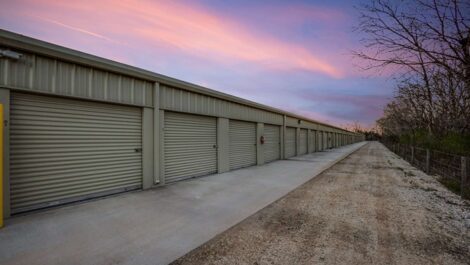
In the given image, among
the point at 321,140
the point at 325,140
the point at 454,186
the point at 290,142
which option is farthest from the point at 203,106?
the point at 325,140

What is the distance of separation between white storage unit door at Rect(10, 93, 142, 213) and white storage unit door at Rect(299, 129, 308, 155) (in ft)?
51.0

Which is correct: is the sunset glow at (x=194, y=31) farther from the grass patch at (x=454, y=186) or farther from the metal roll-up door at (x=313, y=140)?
the metal roll-up door at (x=313, y=140)

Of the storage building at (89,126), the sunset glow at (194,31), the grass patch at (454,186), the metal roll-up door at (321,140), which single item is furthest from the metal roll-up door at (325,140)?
the storage building at (89,126)

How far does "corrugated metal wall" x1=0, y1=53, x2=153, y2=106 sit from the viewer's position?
4.29 m

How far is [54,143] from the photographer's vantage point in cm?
493

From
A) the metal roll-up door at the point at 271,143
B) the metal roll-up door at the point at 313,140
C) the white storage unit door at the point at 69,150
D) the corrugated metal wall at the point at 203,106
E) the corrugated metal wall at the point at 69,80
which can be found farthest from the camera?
the metal roll-up door at the point at 313,140

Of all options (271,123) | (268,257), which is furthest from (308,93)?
(268,257)

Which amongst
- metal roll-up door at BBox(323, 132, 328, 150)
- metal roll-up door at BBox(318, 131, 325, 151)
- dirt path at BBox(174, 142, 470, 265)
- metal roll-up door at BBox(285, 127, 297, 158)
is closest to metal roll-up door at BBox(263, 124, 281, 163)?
metal roll-up door at BBox(285, 127, 297, 158)

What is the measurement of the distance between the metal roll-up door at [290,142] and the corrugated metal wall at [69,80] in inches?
472

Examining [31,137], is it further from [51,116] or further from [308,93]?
[308,93]

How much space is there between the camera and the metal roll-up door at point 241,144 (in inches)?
419

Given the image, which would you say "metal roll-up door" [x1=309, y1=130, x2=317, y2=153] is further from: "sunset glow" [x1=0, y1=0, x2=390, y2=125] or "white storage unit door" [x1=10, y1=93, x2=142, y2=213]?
"white storage unit door" [x1=10, y1=93, x2=142, y2=213]

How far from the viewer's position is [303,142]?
68.2 ft

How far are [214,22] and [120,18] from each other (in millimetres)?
3308
